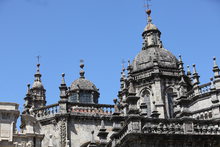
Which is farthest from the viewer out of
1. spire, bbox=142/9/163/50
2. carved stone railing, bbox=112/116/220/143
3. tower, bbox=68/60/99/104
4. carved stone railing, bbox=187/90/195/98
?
spire, bbox=142/9/163/50

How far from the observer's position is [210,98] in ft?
115

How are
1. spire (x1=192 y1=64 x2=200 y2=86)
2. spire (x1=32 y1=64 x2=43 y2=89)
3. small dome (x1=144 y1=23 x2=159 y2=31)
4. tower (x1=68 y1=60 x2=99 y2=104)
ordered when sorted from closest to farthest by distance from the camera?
spire (x1=192 y1=64 x2=200 y2=86), tower (x1=68 y1=60 x2=99 y2=104), small dome (x1=144 y1=23 x2=159 y2=31), spire (x1=32 y1=64 x2=43 y2=89)

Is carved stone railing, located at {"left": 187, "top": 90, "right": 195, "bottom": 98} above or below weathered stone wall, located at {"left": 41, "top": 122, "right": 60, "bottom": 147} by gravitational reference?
above

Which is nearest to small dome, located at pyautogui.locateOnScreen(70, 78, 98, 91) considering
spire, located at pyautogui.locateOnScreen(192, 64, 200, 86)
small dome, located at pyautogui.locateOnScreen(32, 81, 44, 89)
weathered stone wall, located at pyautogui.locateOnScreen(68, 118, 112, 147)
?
weathered stone wall, located at pyautogui.locateOnScreen(68, 118, 112, 147)

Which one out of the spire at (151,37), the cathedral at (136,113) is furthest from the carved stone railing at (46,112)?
the spire at (151,37)

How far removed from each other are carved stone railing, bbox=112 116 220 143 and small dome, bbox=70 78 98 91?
53.2ft

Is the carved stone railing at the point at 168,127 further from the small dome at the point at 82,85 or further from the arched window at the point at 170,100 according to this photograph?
the small dome at the point at 82,85

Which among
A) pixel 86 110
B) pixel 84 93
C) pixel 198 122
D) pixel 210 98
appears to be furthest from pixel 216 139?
Result: pixel 84 93

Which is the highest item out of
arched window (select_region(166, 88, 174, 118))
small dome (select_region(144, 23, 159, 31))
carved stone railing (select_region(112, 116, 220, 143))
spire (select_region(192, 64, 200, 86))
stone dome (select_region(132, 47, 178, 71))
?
→ small dome (select_region(144, 23, 159, 31))

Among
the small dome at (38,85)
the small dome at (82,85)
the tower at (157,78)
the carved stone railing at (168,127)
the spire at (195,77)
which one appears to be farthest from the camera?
the small dome at (38,85)

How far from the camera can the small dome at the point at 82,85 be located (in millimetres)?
40406

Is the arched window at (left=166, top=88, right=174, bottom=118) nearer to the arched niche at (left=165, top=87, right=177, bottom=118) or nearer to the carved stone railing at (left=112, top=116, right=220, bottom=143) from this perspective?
the arched niche at (left=165, top=87, right=177, bottom=118)

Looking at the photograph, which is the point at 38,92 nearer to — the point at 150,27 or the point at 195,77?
the point at 150,27

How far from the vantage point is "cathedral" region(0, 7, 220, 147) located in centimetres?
2314
